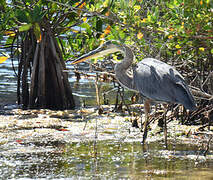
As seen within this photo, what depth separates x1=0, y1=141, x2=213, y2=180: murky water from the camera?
457 centimetres

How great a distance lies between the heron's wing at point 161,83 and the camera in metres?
5.59

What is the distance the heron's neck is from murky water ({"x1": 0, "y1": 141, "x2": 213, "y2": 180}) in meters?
0.94

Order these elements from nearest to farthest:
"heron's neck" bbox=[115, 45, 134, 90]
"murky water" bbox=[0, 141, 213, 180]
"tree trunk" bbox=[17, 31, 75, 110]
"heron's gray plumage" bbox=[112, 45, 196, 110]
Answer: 1. "murky water" bbox=[0, 141, 213, 180]
2. "heron's gray plumage" bbox=[112, 45, 196, 110]
3. "heron's neck" bbox=[115, 45, 134, 90]
4. "tree trunk" bbox=[17, 31, 75, 110]

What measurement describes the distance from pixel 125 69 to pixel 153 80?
2.41ft

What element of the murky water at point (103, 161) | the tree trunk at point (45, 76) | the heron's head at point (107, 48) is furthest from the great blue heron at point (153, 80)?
the tree trunk at point (45, 76)

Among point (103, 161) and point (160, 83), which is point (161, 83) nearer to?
point (160, 83)

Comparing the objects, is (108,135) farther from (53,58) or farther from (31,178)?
(53,58)

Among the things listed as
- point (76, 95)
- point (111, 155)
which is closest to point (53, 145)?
point (111, 155)

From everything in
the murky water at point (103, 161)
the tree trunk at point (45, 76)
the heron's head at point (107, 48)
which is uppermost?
the heron's head at point (107, 48)

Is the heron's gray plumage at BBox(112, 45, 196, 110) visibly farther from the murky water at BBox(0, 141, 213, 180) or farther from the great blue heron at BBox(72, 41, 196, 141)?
the murky water at BBox(0, 141, 213, 180)

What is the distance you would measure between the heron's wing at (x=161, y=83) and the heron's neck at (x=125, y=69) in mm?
275

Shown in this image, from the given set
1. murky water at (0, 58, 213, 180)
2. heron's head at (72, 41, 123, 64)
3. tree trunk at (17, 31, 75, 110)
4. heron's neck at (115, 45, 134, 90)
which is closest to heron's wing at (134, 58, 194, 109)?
heron's neck at (115, 45, 134, 90)

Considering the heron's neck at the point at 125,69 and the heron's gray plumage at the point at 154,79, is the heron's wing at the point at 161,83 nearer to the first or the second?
the heron's gray plumage at the point at 154,79

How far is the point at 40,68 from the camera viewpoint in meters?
8.78
